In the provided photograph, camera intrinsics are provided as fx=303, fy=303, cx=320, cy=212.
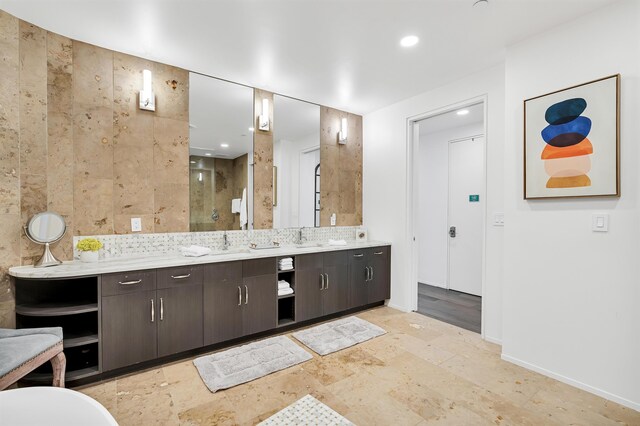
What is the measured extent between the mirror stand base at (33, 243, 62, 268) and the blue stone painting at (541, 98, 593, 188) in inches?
155

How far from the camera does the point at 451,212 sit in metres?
5.15

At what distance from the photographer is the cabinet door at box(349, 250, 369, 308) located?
380 centimetres

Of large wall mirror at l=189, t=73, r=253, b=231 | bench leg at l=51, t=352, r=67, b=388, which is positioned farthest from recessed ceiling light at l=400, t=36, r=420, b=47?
bench leg at l=51, t=352, r=67, b=388

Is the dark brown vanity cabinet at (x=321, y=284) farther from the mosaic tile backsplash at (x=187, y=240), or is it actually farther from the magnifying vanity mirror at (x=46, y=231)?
the magnifying vanity mirror at (x=46, y=231)

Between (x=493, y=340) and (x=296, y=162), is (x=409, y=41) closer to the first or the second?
(x=296, y=162)

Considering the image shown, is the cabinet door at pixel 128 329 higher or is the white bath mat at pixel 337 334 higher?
the cabinet door at pixel 128 329

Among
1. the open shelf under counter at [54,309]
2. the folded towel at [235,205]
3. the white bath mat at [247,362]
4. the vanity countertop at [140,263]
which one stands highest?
the folded towel at [235,205]

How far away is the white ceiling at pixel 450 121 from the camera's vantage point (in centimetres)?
423

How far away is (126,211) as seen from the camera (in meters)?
2.78

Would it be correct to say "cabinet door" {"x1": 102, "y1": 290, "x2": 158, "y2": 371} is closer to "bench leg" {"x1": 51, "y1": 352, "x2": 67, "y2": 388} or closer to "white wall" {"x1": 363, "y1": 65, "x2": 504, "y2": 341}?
"bench leg" {"x1": 51, "y1": 352, "x2": 67, "y2": 388}

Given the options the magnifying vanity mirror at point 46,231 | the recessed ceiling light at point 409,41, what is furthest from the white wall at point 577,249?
the magnifying vanity mirror at point 46,231

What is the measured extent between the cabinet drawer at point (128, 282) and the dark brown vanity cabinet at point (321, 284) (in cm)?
144

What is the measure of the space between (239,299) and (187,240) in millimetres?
813

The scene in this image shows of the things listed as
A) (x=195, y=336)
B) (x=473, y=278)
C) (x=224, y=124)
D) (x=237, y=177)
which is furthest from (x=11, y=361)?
(x=473, y=278)
